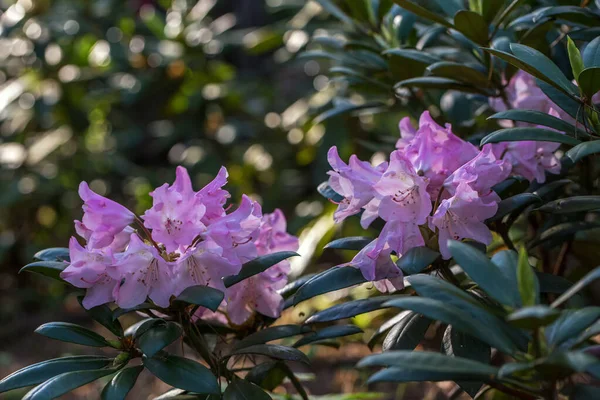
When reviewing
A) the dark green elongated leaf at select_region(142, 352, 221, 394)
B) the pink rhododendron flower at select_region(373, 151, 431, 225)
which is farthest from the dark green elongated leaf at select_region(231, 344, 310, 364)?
the pink rhododendron flower at select_region(373, 151, 431, 225)

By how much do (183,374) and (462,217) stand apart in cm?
40

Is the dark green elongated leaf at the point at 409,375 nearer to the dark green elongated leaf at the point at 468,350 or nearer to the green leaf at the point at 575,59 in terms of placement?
the dark green elongated leaf at the point at 468,350

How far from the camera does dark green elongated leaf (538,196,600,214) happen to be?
0.92m

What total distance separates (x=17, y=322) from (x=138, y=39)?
133cm

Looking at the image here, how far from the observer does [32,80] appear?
3139 mm

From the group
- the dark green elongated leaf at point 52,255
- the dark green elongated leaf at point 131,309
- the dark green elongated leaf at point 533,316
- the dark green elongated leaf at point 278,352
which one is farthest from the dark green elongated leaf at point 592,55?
the dark green elongated leaf at point 52,255

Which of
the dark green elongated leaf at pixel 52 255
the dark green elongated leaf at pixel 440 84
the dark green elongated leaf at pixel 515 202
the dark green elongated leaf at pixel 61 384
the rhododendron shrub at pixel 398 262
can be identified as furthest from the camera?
the dark green elongated leaf at pixel 440 84

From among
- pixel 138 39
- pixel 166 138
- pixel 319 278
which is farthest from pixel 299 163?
pixel 319 278

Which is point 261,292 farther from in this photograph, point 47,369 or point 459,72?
Result: point 459,72

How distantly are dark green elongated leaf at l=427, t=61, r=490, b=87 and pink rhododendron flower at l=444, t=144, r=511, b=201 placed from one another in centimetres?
20

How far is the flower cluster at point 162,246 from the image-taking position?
2.98 ft

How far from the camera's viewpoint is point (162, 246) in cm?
97

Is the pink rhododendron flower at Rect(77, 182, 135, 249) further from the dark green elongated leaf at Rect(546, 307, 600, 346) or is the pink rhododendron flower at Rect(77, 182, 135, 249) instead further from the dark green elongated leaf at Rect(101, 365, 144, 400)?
the dark green elongated leaf at Rect(546, 307, 600, 346)

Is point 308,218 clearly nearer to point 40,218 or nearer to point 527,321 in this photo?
point 40,218
